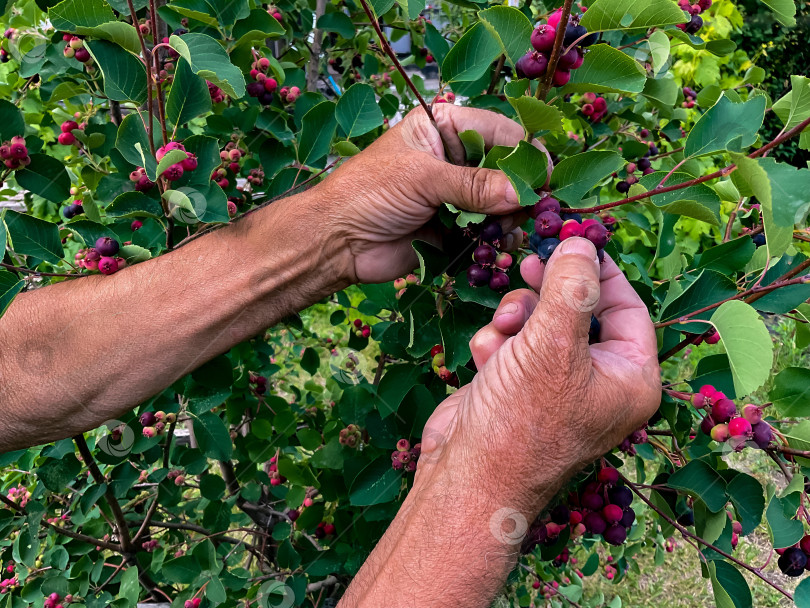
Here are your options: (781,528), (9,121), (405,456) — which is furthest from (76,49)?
(781,528)

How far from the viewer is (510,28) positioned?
1.02m

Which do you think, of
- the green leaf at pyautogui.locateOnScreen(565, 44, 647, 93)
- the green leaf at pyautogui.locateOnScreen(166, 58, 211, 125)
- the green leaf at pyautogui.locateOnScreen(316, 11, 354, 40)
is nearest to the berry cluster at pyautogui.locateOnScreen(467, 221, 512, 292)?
the green leaf at pyautogui.locateOnScreen(565, 44, 647, 93)

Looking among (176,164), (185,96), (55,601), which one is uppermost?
(185,96)

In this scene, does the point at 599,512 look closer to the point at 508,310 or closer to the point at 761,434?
the point at 761,434

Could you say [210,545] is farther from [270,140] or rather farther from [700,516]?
[700,516]

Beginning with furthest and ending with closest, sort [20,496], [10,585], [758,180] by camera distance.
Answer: [20,496] < [10,585] < [758,180]

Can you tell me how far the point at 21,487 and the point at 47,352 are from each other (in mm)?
1081

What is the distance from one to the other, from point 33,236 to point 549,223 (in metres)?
1.14

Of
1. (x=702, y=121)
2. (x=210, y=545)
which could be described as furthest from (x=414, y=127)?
(x=210, y=545)

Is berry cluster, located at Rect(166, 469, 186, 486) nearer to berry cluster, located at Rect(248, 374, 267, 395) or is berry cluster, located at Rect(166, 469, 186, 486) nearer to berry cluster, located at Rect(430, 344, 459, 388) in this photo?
berry cluster, located at Rect(248, 374, 267, 395)

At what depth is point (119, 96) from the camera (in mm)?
1203

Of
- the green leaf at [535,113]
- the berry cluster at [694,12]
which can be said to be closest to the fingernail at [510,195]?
the green leaf at [535,113]

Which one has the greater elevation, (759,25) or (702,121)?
(702,121)

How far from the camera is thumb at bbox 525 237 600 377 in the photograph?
92 cm
